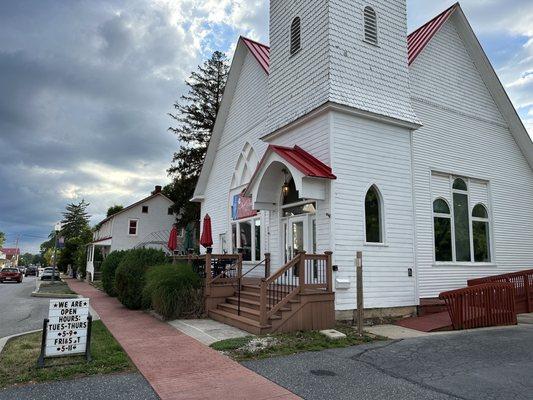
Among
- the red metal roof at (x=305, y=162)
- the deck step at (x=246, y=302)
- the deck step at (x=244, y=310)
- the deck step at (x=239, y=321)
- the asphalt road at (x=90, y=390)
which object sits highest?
the red metal roof at (x=305, y=162)

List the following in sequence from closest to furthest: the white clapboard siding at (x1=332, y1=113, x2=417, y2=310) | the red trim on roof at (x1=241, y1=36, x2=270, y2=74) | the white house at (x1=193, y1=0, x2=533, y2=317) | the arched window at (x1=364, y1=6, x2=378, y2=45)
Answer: the white clapboard siding at (x1=332, y1=113, x2=417, y2=310) < the white house at (x1=193, y1=0, x2=533, y2=317) < the arched window at (x1=364, y1=6, x2=378, y2=45) < the red trim on roof at (x1=241, y1=36, x2=270, y2=74)

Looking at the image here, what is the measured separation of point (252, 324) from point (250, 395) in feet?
13.7

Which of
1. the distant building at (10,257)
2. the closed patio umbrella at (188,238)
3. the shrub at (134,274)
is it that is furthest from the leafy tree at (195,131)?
the distant building at (10,257)

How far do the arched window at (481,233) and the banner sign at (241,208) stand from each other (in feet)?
26.1

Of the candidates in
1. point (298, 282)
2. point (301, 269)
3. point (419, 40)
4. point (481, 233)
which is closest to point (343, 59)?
point (419, 40)

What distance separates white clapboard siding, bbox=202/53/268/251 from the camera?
55.8ft

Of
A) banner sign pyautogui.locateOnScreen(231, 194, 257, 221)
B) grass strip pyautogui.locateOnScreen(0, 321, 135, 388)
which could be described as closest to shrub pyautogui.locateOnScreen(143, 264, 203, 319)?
grass strip pyautogui.locateOnScreen(0, 321, 135, 388)

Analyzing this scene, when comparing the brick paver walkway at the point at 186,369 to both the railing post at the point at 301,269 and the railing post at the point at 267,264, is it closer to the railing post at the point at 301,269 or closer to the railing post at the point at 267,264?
the railing post at the point at 301,269

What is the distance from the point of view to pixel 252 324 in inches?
384

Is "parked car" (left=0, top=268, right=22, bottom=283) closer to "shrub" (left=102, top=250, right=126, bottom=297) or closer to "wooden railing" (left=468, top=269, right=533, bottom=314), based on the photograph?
"shrub" (left=102, top=250, right=126, bottom=297)

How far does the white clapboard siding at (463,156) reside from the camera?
13.5 m

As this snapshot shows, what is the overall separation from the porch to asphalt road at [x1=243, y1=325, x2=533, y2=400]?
1.82 meters

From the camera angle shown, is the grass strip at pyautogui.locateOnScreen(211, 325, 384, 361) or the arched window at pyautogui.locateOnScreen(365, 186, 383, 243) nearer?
the grass strip at pyautogui.locateOnScreen(211, 325, 384, 361)

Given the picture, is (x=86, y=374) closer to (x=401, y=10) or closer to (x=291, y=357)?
(x=291, y=357)
